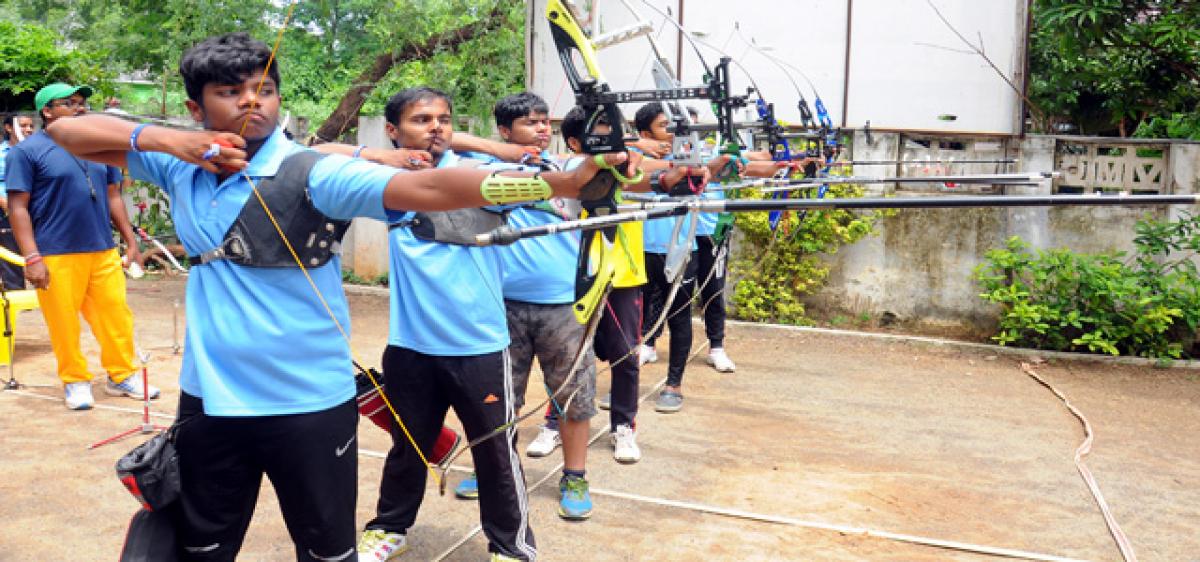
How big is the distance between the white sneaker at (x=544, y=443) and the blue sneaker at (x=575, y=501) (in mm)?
815

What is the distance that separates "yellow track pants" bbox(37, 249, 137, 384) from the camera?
608 cm

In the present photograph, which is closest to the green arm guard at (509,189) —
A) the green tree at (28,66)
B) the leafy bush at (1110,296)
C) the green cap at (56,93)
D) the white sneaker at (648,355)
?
the green cap at (56,93)

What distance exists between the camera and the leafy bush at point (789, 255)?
916cm

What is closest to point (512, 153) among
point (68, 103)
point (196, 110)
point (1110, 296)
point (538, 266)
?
point (538, 266)

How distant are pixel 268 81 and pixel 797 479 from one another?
3449 mm

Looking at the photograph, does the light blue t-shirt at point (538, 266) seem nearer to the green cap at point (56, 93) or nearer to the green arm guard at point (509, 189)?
the green arm guard at point (509, 189)

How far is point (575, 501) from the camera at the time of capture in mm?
4539

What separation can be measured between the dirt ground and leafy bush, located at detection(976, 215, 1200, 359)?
0.28 meters

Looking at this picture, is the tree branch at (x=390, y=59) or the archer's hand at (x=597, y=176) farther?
the tree branch at (x=390, y=59)

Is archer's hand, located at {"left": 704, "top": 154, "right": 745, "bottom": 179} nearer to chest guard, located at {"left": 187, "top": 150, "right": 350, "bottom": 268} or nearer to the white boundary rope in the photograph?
chest guard, located at {"left": 187, "top": 150, "right": 350, "bottom": 268}

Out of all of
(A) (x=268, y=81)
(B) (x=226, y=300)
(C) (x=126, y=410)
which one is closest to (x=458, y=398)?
(B) (x=226, y=300)

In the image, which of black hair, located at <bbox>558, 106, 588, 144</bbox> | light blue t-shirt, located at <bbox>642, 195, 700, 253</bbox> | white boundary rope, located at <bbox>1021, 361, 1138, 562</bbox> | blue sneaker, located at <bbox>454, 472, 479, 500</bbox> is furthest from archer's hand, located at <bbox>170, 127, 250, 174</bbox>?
light blue t-shirt, located at <bbox>642, 195, 700, 253</bbox>

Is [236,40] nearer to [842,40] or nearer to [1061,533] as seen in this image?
[1061,533]

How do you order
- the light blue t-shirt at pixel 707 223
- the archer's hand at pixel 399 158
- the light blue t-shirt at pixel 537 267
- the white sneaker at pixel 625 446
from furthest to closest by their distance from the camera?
1. the light blue t-shirt at pixel 707 223
2. the white sneaker at pixel 625 446
3. the light blue t-shirt at pixel 537 267
4. the archer's hand at pixel 399 158
